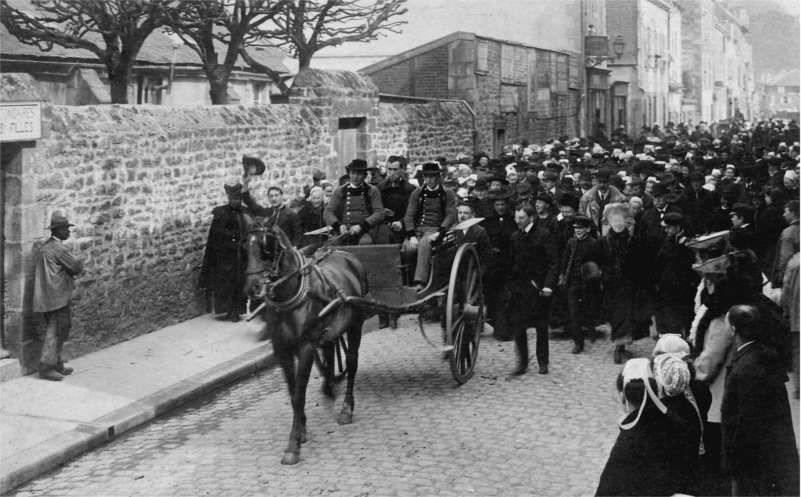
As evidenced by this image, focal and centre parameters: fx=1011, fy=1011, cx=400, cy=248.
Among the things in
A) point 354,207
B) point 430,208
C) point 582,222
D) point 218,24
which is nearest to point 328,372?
point 354,207

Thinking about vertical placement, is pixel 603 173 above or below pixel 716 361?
above

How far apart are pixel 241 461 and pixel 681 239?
503 cm

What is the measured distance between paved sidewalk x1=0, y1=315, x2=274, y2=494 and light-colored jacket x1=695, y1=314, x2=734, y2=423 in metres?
4.89

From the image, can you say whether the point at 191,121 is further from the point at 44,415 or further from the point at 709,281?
the point at 709,281

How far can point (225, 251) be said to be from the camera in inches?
502

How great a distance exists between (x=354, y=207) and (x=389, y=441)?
2.83 meters

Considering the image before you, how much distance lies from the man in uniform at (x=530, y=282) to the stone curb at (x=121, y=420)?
2848mm

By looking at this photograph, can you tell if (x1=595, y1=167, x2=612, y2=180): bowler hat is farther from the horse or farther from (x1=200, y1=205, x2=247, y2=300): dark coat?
the horse

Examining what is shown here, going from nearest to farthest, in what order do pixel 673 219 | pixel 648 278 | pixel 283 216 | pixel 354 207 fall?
pixel 354 207, pixel 673 219, pixel 648 278, pixel 283 216

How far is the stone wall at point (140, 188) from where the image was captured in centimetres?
1041

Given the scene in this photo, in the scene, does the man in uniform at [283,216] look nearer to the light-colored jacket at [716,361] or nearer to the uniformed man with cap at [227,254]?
the uniformed man with cap at [227,254]

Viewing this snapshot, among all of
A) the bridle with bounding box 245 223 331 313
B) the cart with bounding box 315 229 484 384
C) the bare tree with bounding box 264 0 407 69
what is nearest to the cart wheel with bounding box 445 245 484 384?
the cart with bounding box 315 229 484 384

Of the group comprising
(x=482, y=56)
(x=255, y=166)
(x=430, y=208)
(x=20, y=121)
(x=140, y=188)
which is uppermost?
(x=482, y=56)

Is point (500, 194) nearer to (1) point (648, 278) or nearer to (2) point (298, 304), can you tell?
(1) point (648, 278)
